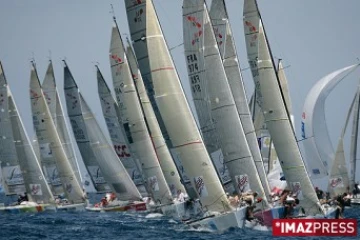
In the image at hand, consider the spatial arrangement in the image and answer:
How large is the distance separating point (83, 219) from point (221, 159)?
8.87 m

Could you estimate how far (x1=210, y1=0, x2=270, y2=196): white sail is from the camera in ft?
146

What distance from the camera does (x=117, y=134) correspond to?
190ft

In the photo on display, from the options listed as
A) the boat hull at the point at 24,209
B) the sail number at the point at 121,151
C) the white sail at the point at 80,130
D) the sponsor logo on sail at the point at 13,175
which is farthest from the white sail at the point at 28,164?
the sponsor logo on sail at the point at 13,175

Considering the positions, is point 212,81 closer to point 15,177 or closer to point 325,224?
point 325,224

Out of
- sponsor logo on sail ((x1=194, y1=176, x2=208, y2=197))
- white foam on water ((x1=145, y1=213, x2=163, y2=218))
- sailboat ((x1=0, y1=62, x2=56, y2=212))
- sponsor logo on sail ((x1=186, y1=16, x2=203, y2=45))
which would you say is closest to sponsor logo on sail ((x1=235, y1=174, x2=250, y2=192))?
sponsor logo on sail ((x1=194, y1=176, x2=208, y2=197))

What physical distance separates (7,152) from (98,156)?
323 inches

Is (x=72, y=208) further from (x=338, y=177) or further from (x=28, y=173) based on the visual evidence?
(x=338, y=177)

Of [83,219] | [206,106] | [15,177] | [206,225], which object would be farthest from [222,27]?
[15,177]

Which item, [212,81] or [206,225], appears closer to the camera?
[206,225]

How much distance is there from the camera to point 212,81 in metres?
39.5

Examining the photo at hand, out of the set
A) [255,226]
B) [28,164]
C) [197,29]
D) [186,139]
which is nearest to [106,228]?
[186,139]

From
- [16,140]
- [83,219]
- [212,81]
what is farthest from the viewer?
[16,140]

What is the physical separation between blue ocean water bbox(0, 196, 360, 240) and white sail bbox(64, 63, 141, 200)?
12.6 ft

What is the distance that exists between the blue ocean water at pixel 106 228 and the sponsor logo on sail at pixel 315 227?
667 mm
